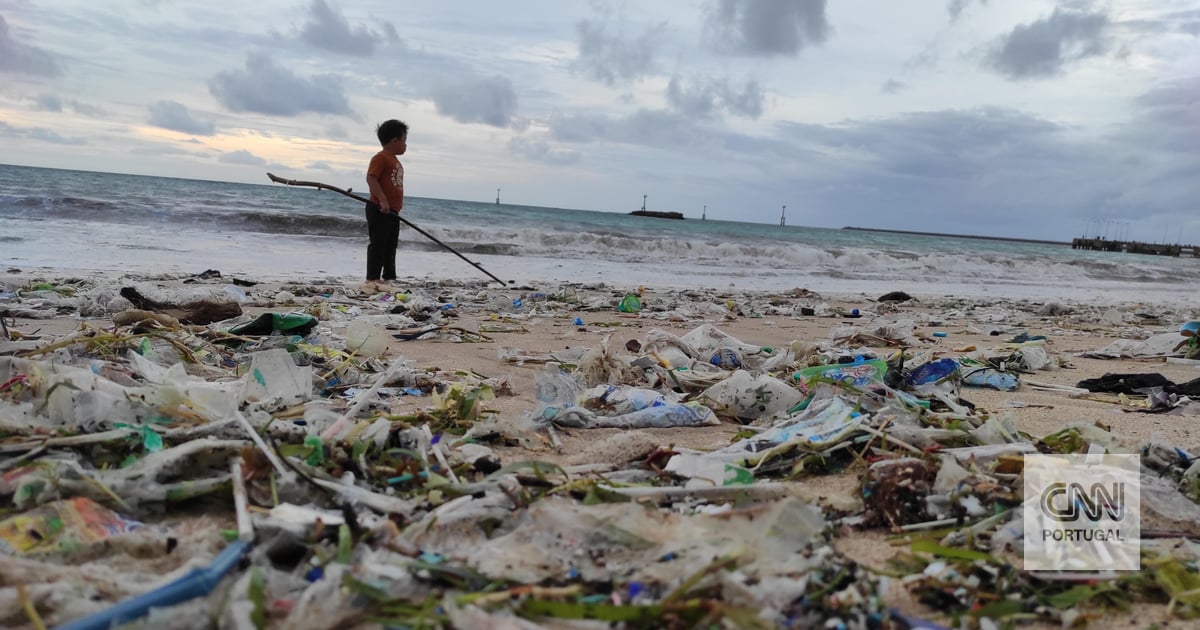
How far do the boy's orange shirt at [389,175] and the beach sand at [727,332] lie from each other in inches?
38.9

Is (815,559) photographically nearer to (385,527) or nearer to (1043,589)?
(1043,589)

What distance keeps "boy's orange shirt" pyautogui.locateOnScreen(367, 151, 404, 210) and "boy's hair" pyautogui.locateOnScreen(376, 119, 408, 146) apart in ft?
0.49

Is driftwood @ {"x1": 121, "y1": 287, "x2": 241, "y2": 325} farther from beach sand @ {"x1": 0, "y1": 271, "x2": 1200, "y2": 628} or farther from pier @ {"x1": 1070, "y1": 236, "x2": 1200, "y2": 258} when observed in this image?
pier @ {"x1": 1070, "y1": 236, "x2": 1200, "y2": 258}

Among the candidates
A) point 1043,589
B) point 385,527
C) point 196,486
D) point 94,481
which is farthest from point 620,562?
point 94,481

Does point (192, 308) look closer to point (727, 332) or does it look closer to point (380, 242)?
point (380, 242)

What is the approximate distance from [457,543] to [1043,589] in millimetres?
1221

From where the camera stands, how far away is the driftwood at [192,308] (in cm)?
469

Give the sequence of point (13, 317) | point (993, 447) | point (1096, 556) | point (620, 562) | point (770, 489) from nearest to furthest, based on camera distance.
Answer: point (620, 562) < point (1096, 556) < point (770, 489) < point (993, 447) < point (13, 317)

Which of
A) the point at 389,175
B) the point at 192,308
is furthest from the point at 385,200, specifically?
the point at 192,308

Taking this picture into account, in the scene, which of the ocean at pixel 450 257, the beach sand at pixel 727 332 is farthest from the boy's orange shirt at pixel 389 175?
the ocean at pixel 450 257

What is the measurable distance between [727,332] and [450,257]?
8.50m

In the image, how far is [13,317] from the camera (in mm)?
4941

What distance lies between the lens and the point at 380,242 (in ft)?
26.5

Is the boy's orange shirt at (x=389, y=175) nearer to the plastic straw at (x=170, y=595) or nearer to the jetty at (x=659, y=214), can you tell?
the plastic straw at (x=170, y=595)
